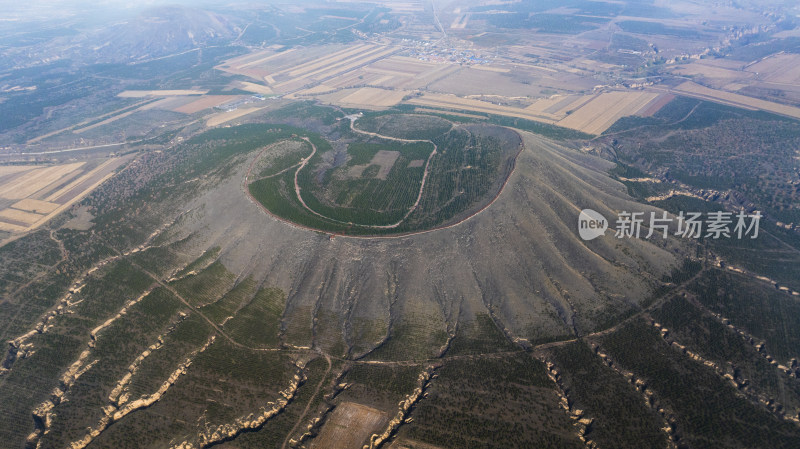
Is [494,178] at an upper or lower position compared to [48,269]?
upper

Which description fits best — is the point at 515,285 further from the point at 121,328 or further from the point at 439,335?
the point at 121,328

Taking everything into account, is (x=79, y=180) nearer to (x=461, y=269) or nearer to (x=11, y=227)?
(x=11, y=227)

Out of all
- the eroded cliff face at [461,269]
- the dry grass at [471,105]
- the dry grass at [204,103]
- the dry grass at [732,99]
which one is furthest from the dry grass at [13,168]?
the dry grass at [732,99]

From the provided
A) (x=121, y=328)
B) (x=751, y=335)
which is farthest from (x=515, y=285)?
(x=121, y=328)

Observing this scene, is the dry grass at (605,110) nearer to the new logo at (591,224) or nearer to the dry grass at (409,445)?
the new logo at (591,224)
